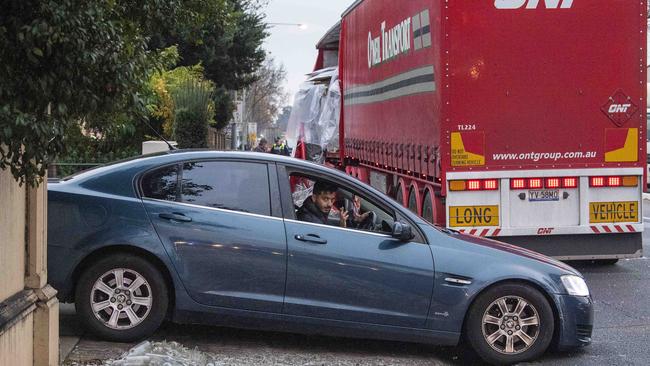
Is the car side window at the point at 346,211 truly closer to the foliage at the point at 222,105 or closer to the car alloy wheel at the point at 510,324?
the car alloy wheel at the point at 510,324

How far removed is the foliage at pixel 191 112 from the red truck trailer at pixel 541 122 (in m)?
11.3

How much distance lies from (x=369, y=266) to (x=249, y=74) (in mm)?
27603

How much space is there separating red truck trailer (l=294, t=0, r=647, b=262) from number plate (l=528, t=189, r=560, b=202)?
1cm

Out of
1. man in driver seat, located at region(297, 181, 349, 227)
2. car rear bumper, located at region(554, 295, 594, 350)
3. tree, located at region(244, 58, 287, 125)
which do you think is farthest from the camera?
tree, located at region(244, 58, 287, 125)

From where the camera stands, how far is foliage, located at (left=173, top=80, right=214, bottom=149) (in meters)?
21.4

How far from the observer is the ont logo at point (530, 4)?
413 inches

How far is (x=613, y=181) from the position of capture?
35.2ft

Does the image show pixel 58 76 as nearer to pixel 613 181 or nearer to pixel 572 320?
pixel 572 320

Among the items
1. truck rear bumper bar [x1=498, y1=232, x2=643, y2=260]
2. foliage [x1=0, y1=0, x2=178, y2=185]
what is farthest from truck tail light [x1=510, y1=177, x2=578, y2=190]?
foliage [x1=0, y1=0, x2=178, y2=185]

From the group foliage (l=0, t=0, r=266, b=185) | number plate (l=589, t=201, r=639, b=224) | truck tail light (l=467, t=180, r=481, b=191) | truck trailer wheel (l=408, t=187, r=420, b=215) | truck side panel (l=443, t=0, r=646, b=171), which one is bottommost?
number plate (l=589, t=201, r=639, b=224)

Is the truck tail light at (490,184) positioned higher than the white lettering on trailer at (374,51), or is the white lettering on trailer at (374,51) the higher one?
the white lettering on trailer at (374,51)

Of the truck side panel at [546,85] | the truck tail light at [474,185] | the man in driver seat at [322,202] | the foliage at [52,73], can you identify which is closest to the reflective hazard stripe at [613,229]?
the truck side panel at [546,85]

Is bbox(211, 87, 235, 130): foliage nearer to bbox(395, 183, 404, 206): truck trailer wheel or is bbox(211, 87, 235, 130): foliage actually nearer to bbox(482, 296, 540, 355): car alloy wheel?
bbox(395, 183, 404, 206): truck trailer wheel

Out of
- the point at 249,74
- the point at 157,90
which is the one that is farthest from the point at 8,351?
the point at 249,74
